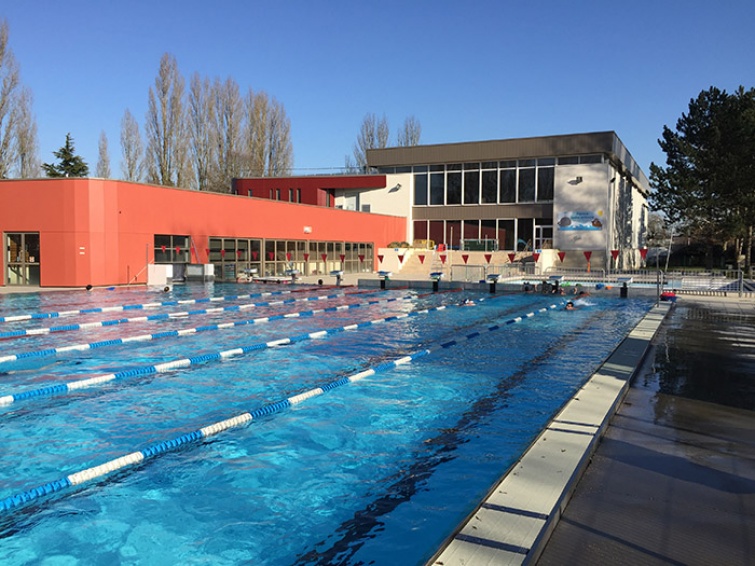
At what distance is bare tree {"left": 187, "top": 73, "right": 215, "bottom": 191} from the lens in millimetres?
42594

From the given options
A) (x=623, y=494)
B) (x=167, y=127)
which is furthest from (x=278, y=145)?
(x=623, y=494)

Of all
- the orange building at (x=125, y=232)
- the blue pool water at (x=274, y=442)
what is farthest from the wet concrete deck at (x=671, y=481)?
the orange building at (x=125, y=232)

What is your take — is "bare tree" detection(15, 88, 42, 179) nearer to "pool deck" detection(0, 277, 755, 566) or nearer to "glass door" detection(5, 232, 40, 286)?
"glass door" detection(5, 232, 40, 286)

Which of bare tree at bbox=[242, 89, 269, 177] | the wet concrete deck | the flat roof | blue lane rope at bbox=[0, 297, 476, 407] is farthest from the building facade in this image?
the wet concrete deck

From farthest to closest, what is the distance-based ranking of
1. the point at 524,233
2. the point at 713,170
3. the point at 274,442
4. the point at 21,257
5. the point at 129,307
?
the point at 524,233, the point at 713,170, the point at 21,257, the point at 129,307, the point at 274,442

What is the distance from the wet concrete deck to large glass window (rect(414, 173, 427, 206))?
34735 mm

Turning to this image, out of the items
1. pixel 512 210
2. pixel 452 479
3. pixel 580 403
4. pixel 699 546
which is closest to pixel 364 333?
pixel 580 403

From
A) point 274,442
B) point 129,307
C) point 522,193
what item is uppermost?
point 522,193

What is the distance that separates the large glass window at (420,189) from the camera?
4147 centimetres

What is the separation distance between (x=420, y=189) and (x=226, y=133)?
16048 millimetres

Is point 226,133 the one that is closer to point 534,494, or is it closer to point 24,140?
point 24,140

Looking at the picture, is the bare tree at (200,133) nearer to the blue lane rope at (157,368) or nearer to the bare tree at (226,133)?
the bare tree at (226,133)

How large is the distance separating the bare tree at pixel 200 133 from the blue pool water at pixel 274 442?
33426 mm

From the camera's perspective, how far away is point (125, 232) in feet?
70.9
